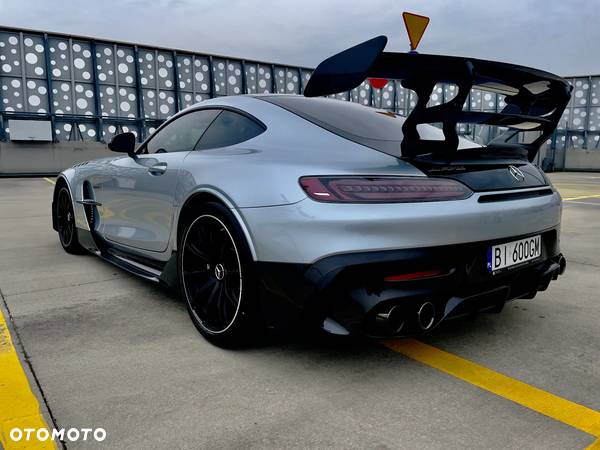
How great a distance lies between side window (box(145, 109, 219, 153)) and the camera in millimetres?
2859

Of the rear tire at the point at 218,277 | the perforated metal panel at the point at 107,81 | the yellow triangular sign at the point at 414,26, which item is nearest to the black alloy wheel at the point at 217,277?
the rear tire at the point at 218,277

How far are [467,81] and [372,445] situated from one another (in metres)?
1.47

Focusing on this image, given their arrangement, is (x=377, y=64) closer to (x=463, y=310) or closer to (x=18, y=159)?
(x=463, y=310)

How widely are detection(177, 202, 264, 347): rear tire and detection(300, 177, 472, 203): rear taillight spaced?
0.42 metres

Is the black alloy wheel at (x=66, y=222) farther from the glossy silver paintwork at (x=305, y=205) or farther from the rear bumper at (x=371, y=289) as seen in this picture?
the rear bumper at (x=371, y=289)

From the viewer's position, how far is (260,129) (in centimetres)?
242

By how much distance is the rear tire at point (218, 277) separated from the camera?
211 cm

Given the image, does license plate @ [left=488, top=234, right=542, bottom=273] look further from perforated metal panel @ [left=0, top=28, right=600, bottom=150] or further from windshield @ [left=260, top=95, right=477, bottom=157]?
perforated metal panel @ [left=0, top=28, right=600, bottom=150]

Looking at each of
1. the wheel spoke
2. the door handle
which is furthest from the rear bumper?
the door handle

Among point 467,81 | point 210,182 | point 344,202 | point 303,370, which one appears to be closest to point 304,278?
point 344,202

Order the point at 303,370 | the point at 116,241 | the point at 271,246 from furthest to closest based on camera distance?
the point at 116,241 < the point at 303,370 < the point at 271,246

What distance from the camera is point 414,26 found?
5156mm

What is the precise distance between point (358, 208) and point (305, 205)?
20 cm

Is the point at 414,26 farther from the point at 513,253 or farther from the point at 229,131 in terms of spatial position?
the point at 513,253
